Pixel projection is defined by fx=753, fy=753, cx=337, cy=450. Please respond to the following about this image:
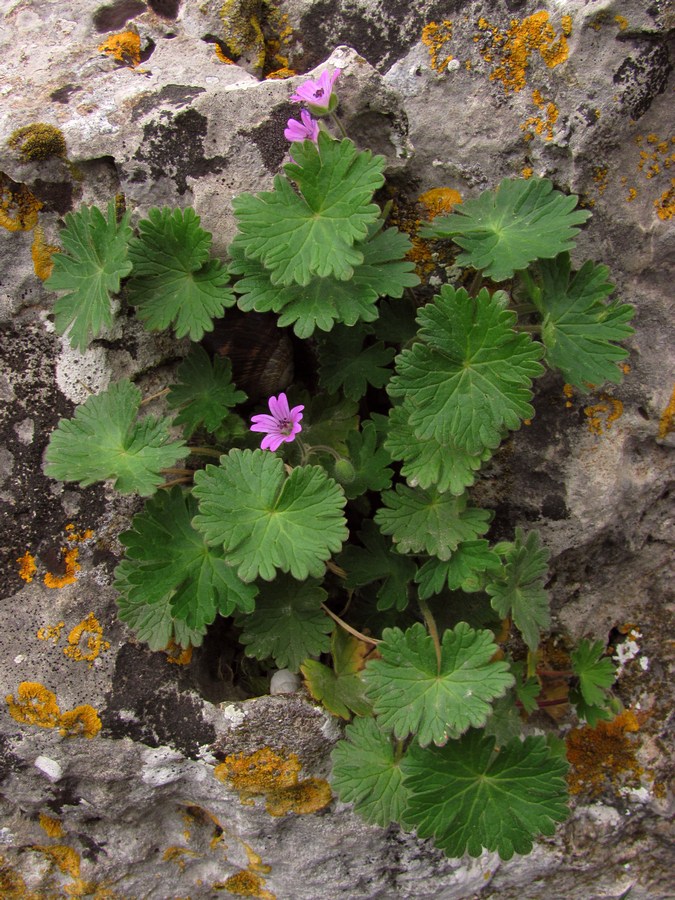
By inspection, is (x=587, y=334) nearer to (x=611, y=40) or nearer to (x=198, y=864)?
(x=611, y=40)

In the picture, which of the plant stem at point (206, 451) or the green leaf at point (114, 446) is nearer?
the green leaf at point (114, 446)

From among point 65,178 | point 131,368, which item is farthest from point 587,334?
point 65,178

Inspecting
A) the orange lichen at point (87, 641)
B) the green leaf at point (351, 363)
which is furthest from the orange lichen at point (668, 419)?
the orange lichen at point (87, 641)

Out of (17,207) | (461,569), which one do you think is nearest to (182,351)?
(17,207)

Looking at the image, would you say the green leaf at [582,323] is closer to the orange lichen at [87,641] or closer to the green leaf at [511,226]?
the green leaf at [511,226]

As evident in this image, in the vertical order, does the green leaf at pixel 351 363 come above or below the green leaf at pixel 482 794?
above

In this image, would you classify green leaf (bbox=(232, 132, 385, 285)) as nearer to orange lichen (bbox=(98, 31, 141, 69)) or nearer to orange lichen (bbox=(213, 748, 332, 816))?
orange lichen (bbox=(98, 31, 141, 69))
